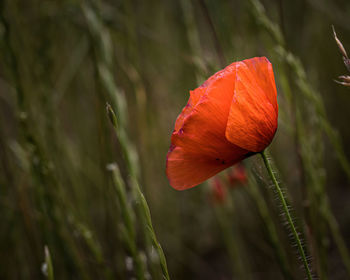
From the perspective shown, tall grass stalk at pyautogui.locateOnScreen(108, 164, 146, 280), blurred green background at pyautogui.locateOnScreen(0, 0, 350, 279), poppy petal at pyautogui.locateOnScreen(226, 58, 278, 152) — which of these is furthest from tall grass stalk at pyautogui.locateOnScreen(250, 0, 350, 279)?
tall grass stalk at pyautogui.locateOnScreen(108, 164, 146, 280)

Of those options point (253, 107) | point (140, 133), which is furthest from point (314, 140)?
point (140, 133)

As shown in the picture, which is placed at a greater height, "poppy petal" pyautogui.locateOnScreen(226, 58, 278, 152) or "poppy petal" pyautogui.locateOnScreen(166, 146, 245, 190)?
"poppy petal" pyautogui.locateOnScreen(226, 58, 278, 152)

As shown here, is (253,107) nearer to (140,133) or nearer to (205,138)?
(205,138)

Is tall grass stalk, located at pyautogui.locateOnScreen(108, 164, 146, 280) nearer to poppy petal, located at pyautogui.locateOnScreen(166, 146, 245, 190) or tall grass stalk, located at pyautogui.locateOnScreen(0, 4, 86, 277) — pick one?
poppy petal, located at pyautogui.locateOnScreen(166, 146, 245, 190)

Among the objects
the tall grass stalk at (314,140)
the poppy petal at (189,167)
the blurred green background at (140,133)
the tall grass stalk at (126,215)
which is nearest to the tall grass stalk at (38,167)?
the blurred green background at (140,133)

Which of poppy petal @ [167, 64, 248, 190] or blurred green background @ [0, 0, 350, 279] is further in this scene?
blurred green background @ [0, 0, 350, 279]

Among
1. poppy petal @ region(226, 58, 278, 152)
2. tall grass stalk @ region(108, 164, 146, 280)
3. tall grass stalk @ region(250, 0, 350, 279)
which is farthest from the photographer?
tall grass stalk @ region(250, 0, 350, 279)
